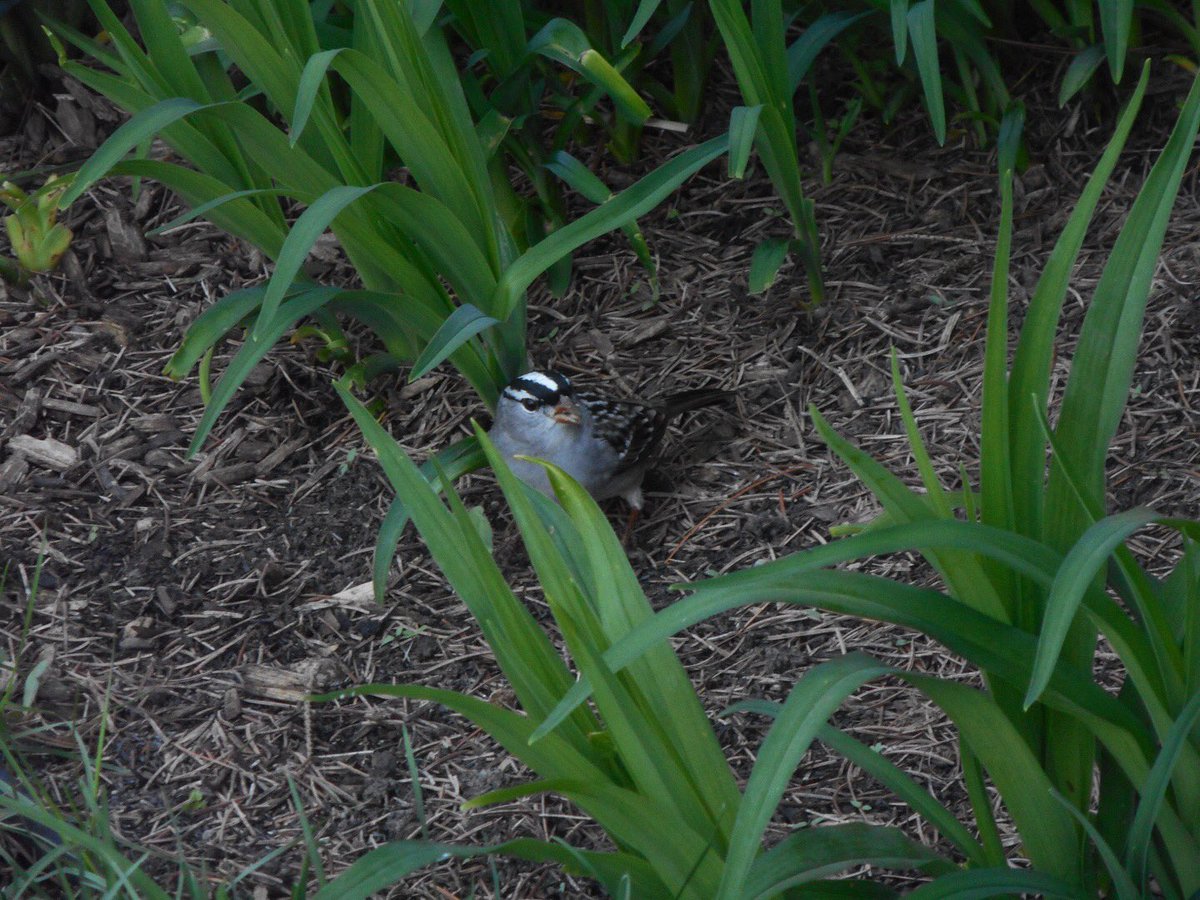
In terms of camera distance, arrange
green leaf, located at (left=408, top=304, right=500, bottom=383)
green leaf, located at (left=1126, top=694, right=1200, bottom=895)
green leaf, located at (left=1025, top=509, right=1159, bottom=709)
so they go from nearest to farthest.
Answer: green leaf, located at (left=1025, top=509, right=1159, bottom=709)
green leaf, located at (left=1126, top=694, right=1200, bottom=895)
green leaf, located at (left=408, top=304, right=500, bottom=383)

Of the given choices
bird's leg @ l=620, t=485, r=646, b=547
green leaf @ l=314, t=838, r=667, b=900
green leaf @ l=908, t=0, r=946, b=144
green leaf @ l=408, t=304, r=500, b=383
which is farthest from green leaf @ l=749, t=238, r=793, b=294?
green leaf @ l=314, t=838, r=667, b=900

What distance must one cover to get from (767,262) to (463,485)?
1.14 metres

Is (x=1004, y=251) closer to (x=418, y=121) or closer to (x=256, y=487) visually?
(x=418, y=121)

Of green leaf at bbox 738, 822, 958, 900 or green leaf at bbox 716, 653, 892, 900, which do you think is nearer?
green leaf at bbox 716, 653, 892, 900

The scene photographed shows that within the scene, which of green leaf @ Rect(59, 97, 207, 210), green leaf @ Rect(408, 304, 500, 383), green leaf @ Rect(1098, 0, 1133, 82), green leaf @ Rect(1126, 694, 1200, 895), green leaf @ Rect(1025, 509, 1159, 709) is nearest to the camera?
green leaf @ Rect(1025, 509, 1159, 709)

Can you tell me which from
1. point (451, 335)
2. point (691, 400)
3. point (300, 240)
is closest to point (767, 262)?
point (691, 400)

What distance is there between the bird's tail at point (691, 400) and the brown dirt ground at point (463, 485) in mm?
92

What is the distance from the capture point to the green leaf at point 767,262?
3.75 meters

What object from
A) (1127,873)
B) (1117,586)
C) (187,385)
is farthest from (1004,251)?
(187,385)

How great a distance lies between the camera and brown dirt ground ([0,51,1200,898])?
3.06 m

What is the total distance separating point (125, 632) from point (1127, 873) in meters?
2.63

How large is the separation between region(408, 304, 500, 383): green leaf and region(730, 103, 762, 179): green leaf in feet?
2.38

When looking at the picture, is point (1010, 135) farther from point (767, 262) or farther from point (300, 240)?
point (300, 240)

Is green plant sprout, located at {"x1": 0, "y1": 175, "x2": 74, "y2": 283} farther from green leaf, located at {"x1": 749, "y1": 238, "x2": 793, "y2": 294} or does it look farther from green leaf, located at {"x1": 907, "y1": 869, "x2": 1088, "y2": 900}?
green leaf, located at {"x1": 907, "y1": 869, "x2": 1088, "y2": 900}
